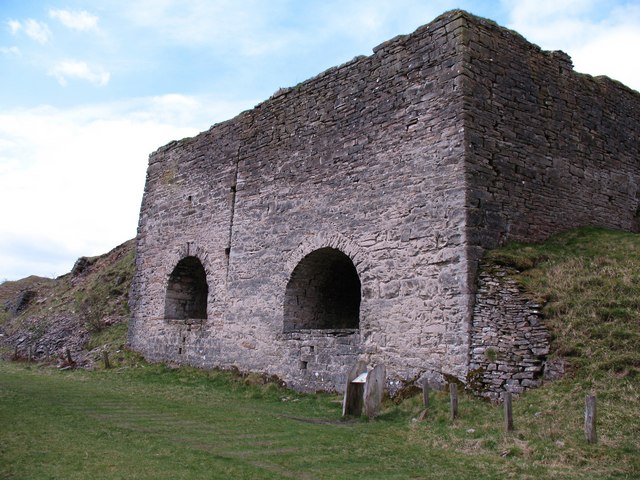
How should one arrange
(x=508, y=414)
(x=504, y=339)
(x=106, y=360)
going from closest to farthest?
(x=508, y=414) → (x=504, y=339) → (x=106, y=360)

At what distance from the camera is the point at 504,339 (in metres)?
9.26

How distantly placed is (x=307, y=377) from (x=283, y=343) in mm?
1030

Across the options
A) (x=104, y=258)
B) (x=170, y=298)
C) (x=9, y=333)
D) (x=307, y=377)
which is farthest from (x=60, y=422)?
(x=104, y=258)

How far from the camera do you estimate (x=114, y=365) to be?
16.5m

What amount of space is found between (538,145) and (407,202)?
9.03 feet

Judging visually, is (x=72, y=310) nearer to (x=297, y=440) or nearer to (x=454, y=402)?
(x=297, y=440)

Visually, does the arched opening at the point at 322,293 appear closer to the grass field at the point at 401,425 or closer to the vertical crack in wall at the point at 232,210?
the grass field at the point at 401,425

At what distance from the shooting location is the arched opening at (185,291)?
655 inches

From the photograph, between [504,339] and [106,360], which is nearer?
[504,339]

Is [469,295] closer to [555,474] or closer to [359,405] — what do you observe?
[359,405]

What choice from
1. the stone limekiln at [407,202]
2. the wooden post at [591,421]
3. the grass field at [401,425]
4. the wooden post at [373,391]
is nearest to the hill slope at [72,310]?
the stone limekiln at [407,202]

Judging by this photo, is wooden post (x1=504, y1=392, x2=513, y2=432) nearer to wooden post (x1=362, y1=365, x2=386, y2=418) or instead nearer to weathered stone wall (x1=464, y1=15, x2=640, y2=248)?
wooden post (x1=362, y1=365, x2=386, y2=418)

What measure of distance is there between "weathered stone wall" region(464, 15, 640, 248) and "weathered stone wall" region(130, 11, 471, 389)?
495mm

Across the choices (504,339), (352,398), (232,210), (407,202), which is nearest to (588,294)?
(504,339)
